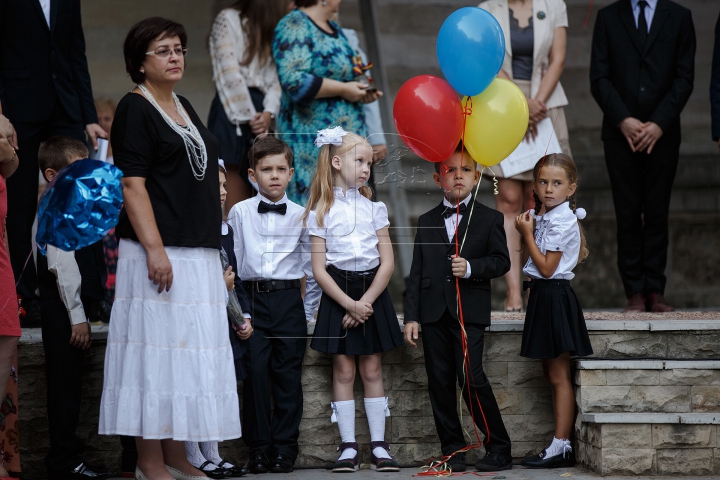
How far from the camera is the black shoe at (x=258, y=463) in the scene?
477 centimetres

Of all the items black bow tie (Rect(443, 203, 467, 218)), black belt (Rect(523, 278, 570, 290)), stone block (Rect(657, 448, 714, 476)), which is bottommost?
stone block (Rect(657, 448, 714, 476))

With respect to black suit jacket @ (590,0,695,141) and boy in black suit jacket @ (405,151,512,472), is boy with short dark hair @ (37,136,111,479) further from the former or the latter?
black suit jacket @ (590,0,695,141)

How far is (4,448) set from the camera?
4.55 meters

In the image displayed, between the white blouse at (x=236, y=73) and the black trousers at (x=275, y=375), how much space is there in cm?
155

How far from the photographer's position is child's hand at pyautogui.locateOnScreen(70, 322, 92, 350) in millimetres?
4641

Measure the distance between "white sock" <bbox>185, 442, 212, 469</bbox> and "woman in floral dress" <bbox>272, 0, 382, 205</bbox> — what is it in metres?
1.54

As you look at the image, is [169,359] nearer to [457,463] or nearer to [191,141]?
[191,141]

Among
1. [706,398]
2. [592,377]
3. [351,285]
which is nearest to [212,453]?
[351,285]

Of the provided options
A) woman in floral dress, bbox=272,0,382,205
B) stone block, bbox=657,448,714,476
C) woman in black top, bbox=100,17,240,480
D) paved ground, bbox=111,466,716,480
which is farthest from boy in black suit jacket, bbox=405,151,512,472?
woman in black top, bbox=100,17,240,480

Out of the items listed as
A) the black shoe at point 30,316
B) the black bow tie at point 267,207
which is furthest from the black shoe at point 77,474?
the black bow tie at point 267,207

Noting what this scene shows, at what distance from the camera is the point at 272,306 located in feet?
15.9

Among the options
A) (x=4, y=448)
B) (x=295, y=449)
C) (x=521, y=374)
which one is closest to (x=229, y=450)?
(x=295, y=449)

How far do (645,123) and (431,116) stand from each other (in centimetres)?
173

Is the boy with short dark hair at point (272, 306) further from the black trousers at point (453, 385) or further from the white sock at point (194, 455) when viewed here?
the black trousers at point (453, 385)
